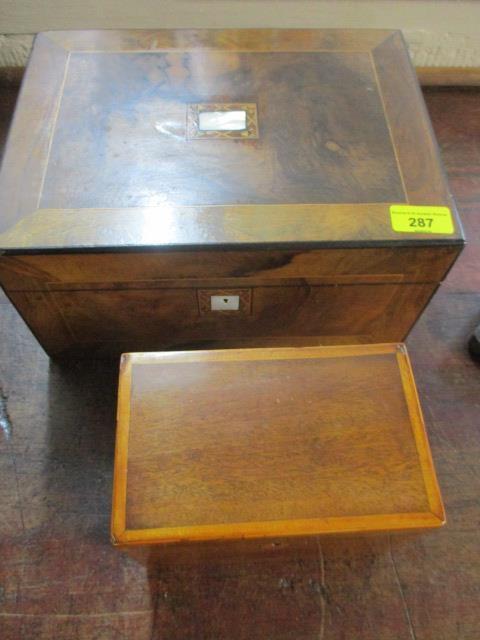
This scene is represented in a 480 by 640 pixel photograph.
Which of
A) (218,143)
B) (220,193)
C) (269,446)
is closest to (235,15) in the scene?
(218,143)

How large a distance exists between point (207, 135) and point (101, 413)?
61 cm

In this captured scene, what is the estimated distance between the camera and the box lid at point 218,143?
828 millimetres

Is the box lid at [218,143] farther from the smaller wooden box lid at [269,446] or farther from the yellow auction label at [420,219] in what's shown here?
the smaller wooden box lid at [269,446]

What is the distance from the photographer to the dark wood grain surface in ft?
2.85

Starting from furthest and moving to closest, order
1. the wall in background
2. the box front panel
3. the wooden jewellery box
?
1. the wall in background
2. the box front panel
3. the wooden jewellery box

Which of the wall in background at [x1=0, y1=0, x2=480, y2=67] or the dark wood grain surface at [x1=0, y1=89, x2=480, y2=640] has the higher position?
the wall in background at [x1=0, y1=0, x2=480, y2=67]

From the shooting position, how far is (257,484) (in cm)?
68

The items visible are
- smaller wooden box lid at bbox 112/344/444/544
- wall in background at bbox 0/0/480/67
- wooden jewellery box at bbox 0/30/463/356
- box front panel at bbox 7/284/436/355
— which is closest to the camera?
smaller wooden box lid at bbox 112/344/444/544

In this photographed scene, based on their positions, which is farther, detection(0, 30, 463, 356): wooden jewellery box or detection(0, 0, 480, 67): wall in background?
detection(0, 0, 480, 67): wall in background

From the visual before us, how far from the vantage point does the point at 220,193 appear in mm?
864

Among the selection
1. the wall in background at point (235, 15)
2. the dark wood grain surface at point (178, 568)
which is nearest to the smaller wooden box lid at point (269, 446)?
the dark wood grain surface at point (178, 568)

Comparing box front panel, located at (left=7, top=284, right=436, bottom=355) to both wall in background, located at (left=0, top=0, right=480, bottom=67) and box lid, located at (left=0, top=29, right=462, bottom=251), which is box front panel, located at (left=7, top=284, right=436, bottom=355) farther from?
wall in background, located at (left=0, top=0, right=480, bottom=67)

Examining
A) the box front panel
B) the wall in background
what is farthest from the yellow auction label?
the wall in background

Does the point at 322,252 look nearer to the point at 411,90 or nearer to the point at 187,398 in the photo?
the point at 187,398
